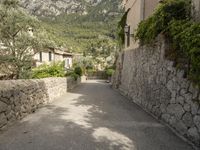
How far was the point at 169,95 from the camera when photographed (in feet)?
25.1

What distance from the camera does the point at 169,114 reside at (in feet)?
24.5

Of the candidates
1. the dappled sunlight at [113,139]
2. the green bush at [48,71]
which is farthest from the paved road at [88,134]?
the green bush at [48,71]

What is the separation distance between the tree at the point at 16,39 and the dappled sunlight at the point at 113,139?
11873mm

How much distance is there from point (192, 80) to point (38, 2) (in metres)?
79.2

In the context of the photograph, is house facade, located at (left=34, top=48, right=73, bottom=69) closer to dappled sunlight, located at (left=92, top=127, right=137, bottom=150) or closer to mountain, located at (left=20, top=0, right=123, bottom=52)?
dappled sunlight, located at (left=92, top=127, right=137, bottom=150)

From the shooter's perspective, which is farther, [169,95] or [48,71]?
[48,71]

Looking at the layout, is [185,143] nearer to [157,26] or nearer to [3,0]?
[157,26]

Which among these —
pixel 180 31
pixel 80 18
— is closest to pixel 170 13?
pixel 180 31

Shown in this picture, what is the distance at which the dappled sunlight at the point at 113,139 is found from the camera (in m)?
5.52

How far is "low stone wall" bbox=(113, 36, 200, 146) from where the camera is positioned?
602 centimetres

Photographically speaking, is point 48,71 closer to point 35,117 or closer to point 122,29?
point 122,29

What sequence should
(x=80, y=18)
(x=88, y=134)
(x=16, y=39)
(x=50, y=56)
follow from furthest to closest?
1. (x=80, y=18)
2. (x=50, y=56)
3. (x=16, y=39)
4. (x=88, y=134)

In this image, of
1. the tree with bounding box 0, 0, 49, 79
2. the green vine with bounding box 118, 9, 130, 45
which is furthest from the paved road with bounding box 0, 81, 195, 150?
the green vine with bounding box 118, 9, 130, 45

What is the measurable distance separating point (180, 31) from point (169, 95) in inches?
78.1
